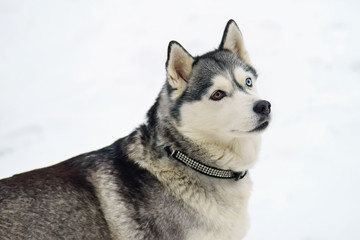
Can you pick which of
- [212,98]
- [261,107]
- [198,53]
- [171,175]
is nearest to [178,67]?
[212,98]

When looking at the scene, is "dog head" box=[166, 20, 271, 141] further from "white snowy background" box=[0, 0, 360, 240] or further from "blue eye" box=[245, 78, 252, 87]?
"white snowy background" box=[0, 0, 360, 240]

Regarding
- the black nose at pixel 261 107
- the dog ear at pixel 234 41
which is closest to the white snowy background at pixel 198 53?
the black nose at pixel 261 107

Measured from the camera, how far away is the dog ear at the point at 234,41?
11.7 feet

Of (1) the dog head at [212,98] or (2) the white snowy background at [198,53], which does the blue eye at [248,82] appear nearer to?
(1) the dog head at [212,98]

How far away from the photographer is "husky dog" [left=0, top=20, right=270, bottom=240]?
299 cm

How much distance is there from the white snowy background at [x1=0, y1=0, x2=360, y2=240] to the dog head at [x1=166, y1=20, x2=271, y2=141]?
1479mm

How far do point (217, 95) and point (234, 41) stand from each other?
2.15 feet

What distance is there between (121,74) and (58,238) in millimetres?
4751

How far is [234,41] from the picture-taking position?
362 centimetres

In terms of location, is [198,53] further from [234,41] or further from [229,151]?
[229,151]

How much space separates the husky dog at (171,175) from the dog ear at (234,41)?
8.8 inches

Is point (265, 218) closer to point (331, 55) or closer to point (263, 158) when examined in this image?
point (263, 158)

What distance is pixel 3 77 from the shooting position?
25.2 feet

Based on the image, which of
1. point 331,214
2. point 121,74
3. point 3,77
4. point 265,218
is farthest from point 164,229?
point 3,77
